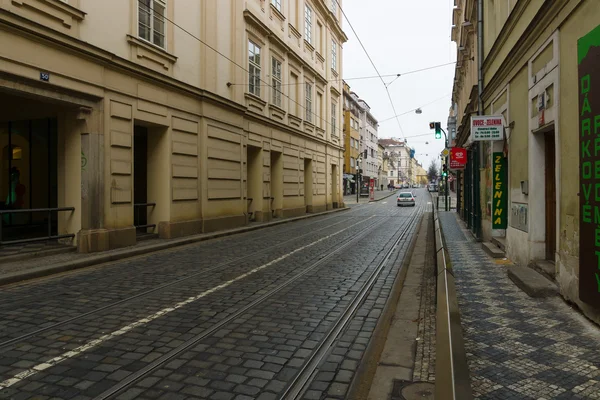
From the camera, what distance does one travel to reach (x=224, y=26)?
17.7 metres

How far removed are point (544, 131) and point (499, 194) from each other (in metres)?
3.51

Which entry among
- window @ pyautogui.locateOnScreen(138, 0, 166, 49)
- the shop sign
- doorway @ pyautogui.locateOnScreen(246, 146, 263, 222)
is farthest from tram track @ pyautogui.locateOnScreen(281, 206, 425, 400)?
doorway @ pyautogui.locateOnScreen(246, 146, 263, 222)

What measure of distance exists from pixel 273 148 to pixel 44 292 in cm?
1652

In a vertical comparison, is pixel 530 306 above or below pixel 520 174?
below

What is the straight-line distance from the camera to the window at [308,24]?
27.5 m

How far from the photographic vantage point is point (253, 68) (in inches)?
808

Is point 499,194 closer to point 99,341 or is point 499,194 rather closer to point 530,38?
point 530,38

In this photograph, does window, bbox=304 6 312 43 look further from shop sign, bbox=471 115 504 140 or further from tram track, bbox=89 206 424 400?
tram track, bbox=89 206 424 400

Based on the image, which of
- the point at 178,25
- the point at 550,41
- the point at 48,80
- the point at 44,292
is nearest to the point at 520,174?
the point at 550,41

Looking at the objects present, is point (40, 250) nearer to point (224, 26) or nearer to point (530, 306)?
point (530, 306)

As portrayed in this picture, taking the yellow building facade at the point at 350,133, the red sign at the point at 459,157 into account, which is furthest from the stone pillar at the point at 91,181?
the yellow building facade at the point at 350,133

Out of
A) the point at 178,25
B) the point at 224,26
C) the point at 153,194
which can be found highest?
the point at 224,26

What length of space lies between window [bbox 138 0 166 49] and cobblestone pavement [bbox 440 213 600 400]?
11372 millimetres

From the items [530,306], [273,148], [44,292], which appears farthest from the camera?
[273,148]
